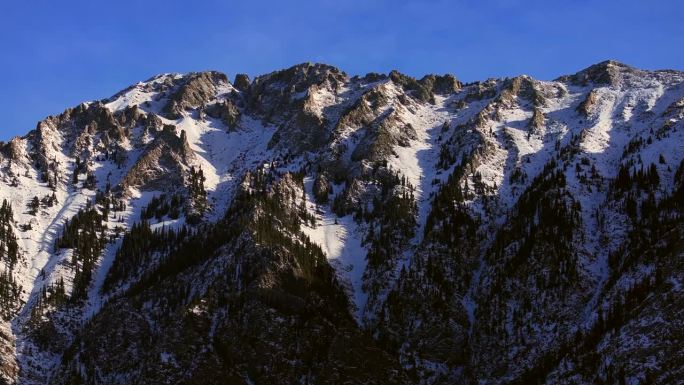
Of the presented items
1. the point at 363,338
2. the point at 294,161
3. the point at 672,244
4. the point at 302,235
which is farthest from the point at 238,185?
the point at 672,244

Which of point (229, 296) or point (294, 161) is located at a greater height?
point (294, 161)

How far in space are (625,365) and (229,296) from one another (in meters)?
61.5

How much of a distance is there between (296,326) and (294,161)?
7720 centimetres

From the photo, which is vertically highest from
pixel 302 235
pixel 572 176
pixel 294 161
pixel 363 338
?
pixel 294 161

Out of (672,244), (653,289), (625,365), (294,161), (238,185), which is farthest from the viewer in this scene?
(294,161)

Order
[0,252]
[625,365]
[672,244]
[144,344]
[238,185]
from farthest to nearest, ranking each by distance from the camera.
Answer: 1. [238,185]
2. [0,252]
3. [144,344]
4. [672,244]
5. [625,365]

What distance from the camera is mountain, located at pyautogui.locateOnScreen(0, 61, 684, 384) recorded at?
112 meters

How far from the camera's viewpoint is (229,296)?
125438mm

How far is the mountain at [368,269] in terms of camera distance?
4414 inches

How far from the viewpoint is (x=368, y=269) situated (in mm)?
139000

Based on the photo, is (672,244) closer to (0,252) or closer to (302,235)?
(302,235)

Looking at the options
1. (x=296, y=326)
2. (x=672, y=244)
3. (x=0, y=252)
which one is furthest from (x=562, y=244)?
(x=0, y=252)

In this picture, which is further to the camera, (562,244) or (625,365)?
(562,244)

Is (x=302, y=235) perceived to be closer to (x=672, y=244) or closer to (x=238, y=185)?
(x=238, y=185)
